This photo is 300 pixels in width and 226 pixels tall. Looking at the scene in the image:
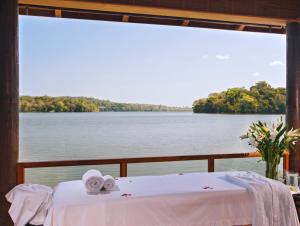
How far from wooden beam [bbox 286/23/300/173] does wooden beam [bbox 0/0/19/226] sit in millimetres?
3235

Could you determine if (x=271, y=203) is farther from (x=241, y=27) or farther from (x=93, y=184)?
(x=241, y=27)

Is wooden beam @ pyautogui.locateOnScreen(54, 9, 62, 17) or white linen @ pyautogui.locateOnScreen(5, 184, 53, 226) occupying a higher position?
wooden beam @ pyautogui.locateOnScreen(54, 9, 62, 17)

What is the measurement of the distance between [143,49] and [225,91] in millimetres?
4540

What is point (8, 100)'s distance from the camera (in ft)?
8.90

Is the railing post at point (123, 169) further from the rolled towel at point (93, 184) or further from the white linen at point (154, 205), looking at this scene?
the rolled towel at point (93, 184)

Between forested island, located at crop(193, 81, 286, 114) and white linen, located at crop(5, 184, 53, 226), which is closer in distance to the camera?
white linen, located at crop(5, 184, 53, 226)

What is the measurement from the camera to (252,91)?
557 cm

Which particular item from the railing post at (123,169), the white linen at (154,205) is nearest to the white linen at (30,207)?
the white linen at (154,205)

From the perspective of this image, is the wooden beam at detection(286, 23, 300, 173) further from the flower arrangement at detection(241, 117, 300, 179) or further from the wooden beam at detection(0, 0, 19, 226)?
the wooden beam at detection(0, 0, 19, 226)

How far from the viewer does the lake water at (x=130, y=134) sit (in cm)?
538

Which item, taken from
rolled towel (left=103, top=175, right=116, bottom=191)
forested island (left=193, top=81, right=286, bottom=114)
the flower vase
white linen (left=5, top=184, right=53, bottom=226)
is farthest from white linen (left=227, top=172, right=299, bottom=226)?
forested island (left=193, top=81, right=286, bottom=114)

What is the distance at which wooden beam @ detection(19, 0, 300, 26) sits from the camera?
299 cm

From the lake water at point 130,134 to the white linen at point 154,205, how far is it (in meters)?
2.38

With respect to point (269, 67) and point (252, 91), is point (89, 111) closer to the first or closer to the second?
point (252, 91)
